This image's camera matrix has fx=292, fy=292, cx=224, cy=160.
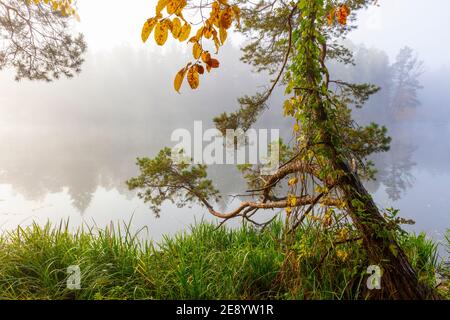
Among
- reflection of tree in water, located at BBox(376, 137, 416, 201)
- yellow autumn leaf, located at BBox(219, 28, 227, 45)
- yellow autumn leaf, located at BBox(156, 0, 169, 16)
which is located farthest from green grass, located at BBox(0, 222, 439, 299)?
reflection of tree in water, located at BBox(376, 137, 416, 201)

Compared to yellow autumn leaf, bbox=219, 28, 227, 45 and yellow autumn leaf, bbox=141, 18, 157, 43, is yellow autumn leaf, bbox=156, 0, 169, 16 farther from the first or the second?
yellow autumn leaf, bbox=219, 28, 227, 45

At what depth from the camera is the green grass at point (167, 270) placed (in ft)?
7.31

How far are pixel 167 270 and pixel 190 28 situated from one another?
6.94ft

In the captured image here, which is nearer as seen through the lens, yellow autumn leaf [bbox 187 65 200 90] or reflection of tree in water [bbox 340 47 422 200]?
yellow autumn leaf [bbox 187 65 200 90]

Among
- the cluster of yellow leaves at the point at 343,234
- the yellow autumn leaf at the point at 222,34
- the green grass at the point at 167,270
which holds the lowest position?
the green grass at the point at 167,270

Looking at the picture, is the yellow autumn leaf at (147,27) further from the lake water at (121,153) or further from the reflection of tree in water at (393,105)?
the reflection of tree in water at (393,105)

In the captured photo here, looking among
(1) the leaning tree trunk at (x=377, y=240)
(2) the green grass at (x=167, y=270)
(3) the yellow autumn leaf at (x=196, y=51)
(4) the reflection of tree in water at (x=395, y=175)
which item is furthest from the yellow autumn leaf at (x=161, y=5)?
(4) the reflection of tree in water at (x=395, y=175)

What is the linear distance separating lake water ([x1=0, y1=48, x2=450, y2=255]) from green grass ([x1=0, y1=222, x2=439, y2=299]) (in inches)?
18.4

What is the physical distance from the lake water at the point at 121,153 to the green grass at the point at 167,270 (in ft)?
1.53

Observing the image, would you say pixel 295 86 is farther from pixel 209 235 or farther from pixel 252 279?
pixel 209 235

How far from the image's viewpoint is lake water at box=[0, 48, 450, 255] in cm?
1695

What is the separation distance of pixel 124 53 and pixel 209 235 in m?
63.0

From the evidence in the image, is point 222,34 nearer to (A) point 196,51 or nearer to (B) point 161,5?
(A) point 196,51
